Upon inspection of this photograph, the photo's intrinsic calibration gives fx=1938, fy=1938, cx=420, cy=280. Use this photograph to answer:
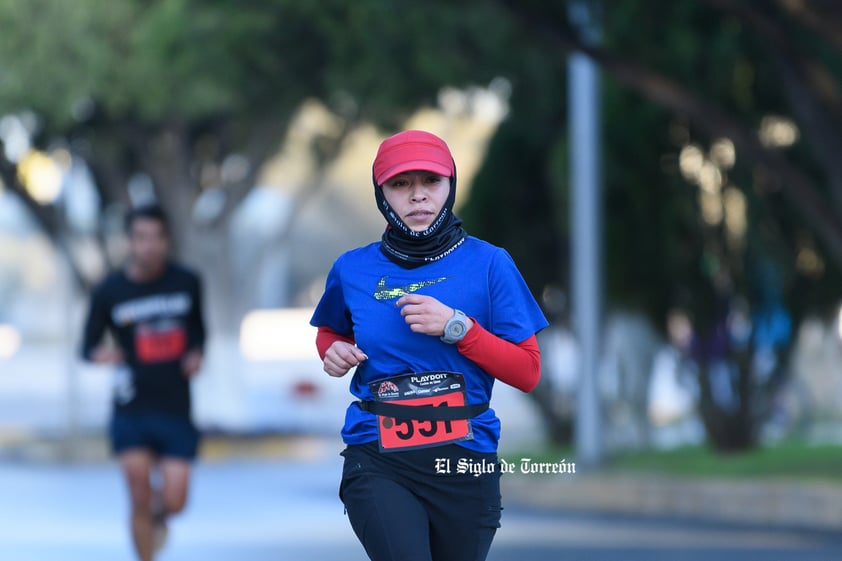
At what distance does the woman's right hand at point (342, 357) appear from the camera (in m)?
4.77

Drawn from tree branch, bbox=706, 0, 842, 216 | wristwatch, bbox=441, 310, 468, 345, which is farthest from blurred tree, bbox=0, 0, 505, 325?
wristwatch, bbox=441, 310, 468, 345

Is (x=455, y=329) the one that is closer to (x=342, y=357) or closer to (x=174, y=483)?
(x=342, y=357)

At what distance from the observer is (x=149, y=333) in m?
9.33

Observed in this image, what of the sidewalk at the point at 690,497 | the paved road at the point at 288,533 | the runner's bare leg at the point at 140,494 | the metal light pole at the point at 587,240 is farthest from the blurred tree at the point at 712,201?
the runner's bare leg at the point at 140,494

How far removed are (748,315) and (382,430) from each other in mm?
13012

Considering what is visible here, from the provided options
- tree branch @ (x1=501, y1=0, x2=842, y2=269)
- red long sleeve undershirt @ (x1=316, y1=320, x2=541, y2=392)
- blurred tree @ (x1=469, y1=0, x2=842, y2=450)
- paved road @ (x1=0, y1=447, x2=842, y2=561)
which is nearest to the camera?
red long sleeve undershirt @ (x1=316, y1=320, x2=541, y2=392)

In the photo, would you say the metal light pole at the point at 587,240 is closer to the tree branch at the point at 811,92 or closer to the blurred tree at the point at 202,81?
the blurred tree at the point at 202,81

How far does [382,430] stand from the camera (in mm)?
4852

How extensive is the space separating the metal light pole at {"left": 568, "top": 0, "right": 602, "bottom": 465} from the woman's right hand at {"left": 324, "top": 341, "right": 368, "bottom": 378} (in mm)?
12567

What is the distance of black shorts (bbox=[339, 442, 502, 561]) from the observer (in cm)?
480

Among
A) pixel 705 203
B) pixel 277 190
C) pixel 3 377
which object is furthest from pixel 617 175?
pixel 3 377

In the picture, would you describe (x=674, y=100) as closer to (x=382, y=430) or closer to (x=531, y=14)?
(x=531, y=14)

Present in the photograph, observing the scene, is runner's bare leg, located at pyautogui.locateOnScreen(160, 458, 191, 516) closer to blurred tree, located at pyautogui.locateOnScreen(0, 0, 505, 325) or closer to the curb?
the curb

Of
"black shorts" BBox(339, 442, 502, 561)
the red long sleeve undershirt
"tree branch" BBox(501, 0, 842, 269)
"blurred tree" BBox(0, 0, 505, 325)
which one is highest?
"blurred tree" BBox(0, 0, 505, 325)
